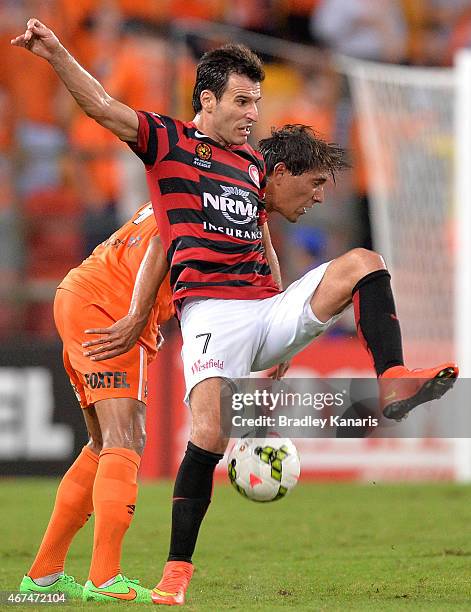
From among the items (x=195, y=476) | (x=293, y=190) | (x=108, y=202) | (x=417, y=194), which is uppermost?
(x=108, y=202)

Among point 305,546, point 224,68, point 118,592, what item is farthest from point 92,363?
point 305,546

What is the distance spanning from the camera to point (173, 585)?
14.5 ft

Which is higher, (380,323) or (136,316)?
(136,316)

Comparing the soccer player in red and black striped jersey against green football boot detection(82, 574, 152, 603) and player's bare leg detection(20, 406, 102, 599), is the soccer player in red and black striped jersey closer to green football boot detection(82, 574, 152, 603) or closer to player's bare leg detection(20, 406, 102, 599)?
green football boot detection(82, 574, 152, 603)

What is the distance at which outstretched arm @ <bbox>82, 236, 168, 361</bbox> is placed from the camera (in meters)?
4.62

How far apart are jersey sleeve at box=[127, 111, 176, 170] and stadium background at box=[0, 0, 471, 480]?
18.8ft

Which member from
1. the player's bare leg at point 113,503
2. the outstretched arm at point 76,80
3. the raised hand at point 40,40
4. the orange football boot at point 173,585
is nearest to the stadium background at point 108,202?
the player's bare leg at point 113,503

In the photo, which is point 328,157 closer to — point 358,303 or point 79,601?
point 358,303

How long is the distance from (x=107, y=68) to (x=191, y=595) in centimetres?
735

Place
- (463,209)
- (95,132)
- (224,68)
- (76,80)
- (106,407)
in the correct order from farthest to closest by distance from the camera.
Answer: (95,132) → (463,209) → (106,407) → (224,68) → (76,80)

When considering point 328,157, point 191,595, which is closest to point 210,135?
point 328,157

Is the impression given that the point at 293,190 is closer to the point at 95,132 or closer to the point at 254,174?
the point at 254,174

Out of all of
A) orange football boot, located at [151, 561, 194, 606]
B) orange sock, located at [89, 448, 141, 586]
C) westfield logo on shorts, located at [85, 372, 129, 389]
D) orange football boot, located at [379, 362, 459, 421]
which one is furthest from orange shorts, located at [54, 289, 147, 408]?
orange football boot, located at [379, 362, 459, 421]

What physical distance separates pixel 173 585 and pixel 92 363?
996 mm
